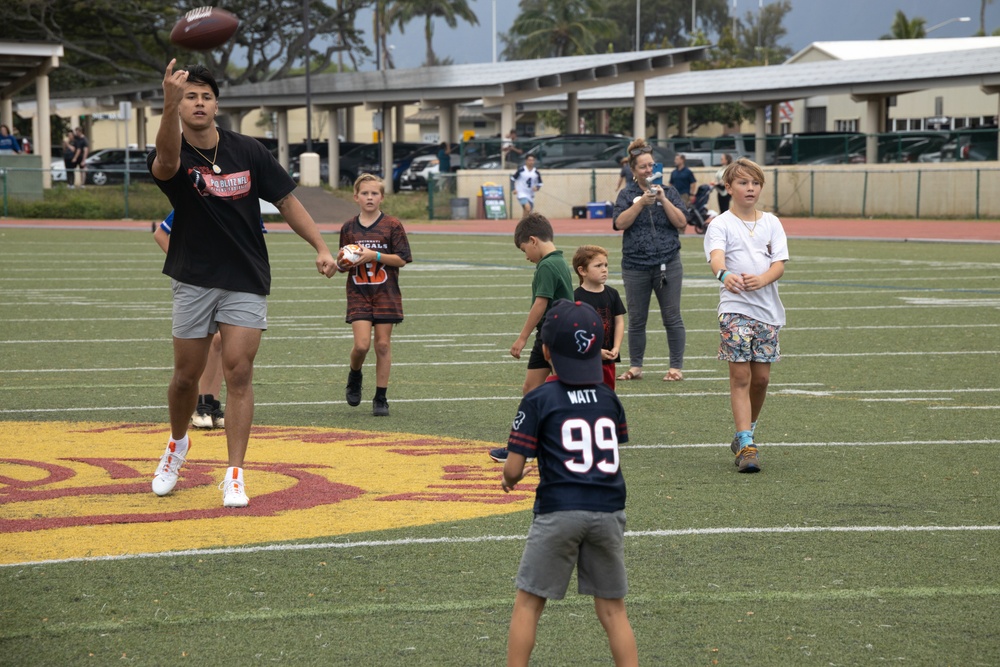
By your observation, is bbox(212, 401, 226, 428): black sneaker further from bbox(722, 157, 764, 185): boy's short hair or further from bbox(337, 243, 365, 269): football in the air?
bbox(722, 157, 764, 185): boy's short hair

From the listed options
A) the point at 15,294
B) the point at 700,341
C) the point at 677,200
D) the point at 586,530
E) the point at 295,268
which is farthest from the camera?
the point at 295,268

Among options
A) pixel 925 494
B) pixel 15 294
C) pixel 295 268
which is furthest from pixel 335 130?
pixel 925 494

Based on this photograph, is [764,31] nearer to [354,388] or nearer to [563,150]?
[563,150]

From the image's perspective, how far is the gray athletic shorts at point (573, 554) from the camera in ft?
14.1

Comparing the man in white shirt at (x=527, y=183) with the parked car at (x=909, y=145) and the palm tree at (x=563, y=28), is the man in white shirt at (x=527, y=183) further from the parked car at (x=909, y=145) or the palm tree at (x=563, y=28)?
the palm tree at (x=563, y=28)

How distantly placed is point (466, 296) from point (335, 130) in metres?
33.8

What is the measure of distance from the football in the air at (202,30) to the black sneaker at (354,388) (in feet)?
11.2

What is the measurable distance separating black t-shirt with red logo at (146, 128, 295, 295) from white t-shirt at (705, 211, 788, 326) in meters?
2.77

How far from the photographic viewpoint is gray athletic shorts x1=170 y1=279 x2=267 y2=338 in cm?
693

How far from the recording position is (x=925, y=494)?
7242 millimetres

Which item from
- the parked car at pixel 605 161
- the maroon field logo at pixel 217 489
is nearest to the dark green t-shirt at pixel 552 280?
the maroon field logo at pixel 217 489

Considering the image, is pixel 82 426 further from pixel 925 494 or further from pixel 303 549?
pixel 925 494

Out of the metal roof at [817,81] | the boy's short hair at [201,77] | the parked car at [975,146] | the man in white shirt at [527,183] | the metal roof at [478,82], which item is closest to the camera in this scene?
the boy's short hair at [201,77]

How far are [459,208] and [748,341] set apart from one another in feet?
107
